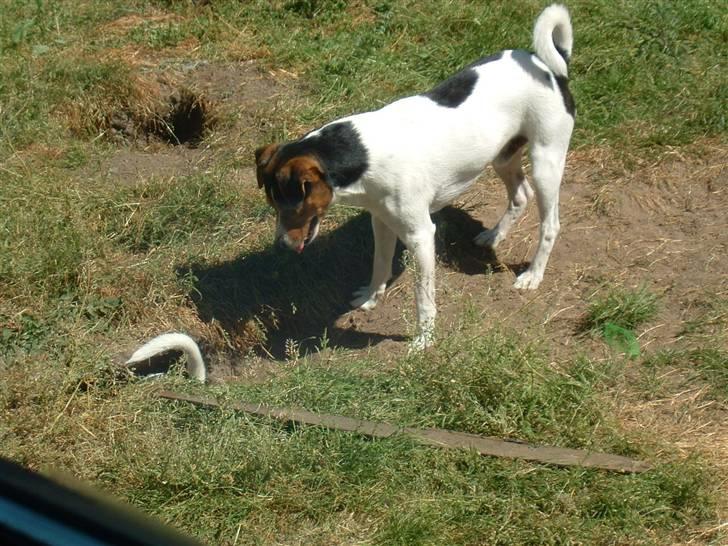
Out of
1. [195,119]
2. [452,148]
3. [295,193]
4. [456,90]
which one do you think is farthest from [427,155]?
[195,119]

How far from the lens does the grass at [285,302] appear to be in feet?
14.7

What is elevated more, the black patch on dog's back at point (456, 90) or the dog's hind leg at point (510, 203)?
the black patch on dog's back at point (456, 90)

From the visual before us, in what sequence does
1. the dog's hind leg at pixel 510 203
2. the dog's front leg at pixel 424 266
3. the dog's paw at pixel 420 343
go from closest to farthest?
the dog's paw at pixel 420 343 < the dog's front leg at pixel 424 266 < the dog's hind leg at pixel 510 203

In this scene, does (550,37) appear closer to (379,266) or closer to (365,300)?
(379,266)

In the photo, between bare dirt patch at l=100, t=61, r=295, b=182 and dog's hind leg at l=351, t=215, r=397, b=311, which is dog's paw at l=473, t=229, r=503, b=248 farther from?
bare dirt patch at l=100, t=61, r=295, b=182

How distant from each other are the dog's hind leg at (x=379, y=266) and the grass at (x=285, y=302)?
8.1 inches

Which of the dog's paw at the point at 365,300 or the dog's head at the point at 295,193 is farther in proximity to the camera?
the dog's paw at the point at 365,300

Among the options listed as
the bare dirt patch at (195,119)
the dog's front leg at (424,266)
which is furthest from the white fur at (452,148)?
the bare dirt patch at (195,119)

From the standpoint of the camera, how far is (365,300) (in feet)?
22.1

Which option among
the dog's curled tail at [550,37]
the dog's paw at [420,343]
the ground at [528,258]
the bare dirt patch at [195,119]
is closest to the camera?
the dog's paw at [420,343]

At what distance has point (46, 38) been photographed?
894 centimetres

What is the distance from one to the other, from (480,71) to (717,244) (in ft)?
6.47

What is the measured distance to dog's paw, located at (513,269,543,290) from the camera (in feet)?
22.0

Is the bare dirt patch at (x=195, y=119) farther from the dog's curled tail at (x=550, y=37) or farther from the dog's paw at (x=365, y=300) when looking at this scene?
the dog's curled tail at (x=550, y=37)
